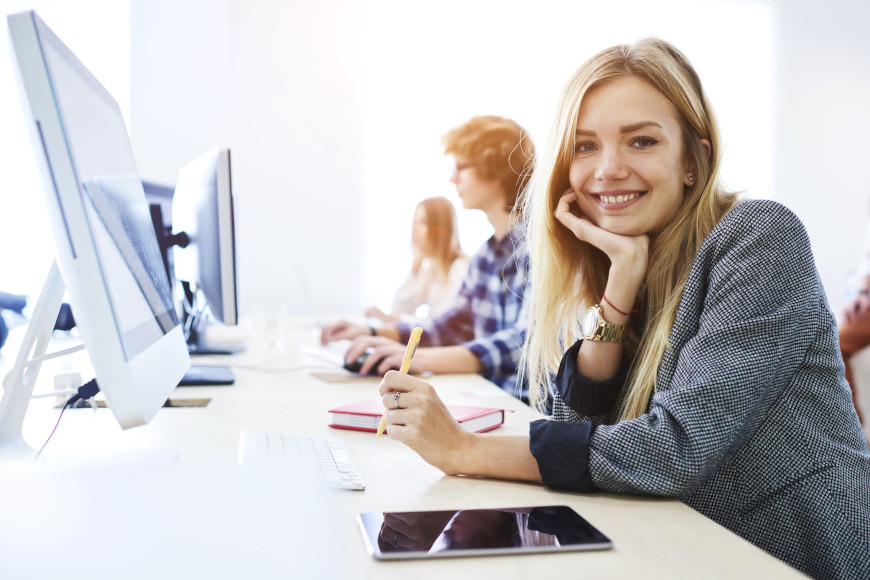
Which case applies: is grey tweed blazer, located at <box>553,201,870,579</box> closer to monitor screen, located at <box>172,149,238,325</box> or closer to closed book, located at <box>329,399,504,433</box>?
closed book, located at <box>329,399,504,433</box>

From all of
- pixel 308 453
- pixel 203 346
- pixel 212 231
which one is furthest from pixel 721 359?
pixel 203 346

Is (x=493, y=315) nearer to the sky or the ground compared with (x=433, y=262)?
nearer to the sky

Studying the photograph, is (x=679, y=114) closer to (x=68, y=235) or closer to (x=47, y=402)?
(x=68, y=235)

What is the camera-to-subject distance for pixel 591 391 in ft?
3.50

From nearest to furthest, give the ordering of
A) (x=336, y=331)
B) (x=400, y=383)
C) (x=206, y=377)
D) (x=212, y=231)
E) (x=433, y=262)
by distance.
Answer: (x=400, y=383)
(x=212, y=231)
(x=206, y=377)
(x=336, y=331)
(x=433, y=262)

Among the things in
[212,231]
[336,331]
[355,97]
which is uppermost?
[355,97]

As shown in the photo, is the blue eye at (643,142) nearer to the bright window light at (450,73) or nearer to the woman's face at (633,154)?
the woman's face at (633,154)

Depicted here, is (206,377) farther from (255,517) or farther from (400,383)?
(255,517)

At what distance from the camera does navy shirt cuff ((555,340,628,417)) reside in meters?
1.07

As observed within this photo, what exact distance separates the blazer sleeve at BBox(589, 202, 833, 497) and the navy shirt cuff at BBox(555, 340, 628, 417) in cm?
15

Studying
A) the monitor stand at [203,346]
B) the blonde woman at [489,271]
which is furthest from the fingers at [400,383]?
the monitor stand at [203,346]

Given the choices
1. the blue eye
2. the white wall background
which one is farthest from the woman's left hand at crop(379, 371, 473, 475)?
the white wall background

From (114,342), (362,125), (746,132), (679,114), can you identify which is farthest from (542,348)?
(746,132)

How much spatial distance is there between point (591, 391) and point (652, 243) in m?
0.26
